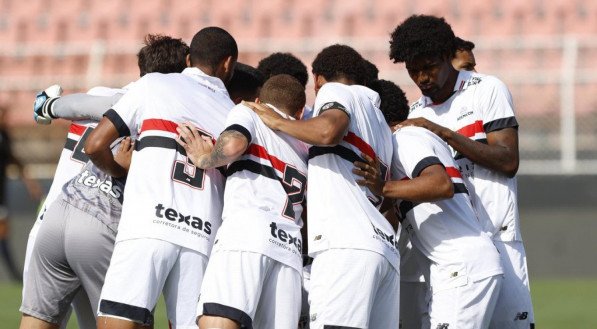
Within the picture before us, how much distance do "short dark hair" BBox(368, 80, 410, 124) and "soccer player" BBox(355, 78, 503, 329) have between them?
0.28 meters

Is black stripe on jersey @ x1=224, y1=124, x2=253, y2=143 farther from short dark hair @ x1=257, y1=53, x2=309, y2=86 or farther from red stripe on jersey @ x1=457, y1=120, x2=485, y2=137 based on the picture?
short dark hair @ x1=257, y1=53, x2=309, y2=86

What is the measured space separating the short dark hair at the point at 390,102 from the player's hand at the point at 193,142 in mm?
1112

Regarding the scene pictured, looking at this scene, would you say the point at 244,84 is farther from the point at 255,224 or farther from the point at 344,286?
the point at 344,286

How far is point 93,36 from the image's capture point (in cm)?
1900

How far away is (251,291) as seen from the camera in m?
5.55

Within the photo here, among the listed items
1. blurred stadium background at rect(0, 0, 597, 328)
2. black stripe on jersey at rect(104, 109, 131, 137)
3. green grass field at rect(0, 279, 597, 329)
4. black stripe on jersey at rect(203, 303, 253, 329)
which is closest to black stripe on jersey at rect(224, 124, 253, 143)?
black stripe on jersey at rect(104, 109, 131, 137)

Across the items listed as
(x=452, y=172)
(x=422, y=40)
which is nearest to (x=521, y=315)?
(x=452, y=172)

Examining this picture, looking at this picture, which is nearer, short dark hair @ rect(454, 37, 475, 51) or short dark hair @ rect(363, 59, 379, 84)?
short dark hair @ rect(363, 59, 379, 84)

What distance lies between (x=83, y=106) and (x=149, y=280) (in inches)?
51.3

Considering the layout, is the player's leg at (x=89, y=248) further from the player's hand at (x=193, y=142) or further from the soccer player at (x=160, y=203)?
the player's hand at (x=193, y=142)

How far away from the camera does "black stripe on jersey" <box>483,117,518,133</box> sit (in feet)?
21.2

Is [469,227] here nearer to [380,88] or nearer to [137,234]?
[380,88]

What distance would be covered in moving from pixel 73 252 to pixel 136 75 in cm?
1077

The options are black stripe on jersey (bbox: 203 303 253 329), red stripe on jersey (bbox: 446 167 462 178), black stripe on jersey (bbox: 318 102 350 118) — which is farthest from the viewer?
red stripe on jersey (bbox: 446 167 462 178)
